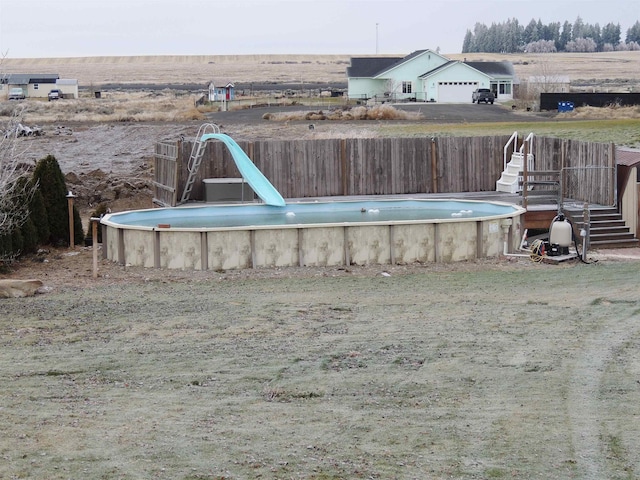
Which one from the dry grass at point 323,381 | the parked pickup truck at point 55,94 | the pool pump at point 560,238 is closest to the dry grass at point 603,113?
the pool pump at point 560,238

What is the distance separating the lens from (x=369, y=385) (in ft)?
39.6

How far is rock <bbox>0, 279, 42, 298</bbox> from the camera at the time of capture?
61.0ft

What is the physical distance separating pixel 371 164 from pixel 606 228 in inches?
305

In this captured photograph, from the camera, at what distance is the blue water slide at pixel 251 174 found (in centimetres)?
2722

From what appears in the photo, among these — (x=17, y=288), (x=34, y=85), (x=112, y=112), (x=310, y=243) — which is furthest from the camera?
(x=34, y=85)

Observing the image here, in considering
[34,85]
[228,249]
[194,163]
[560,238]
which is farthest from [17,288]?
[34,85]

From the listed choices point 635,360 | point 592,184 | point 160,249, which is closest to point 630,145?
point 592,184

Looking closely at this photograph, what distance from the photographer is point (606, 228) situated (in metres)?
25.4

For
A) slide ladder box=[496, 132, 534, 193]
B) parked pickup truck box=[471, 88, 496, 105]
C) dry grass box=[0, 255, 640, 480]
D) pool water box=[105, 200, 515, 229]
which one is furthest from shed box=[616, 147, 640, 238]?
parked pickup truck box=[471, 88, 496, 105]

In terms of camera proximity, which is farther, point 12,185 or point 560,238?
point 560,238

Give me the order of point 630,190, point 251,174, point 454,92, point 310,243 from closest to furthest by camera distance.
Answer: point 310,243 → point 630,190 → point 251,174 → point 454,92

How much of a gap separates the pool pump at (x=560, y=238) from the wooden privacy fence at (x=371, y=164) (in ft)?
21.5

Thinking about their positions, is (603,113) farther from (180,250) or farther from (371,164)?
(180,250)

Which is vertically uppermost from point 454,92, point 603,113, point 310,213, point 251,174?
point 454,92
